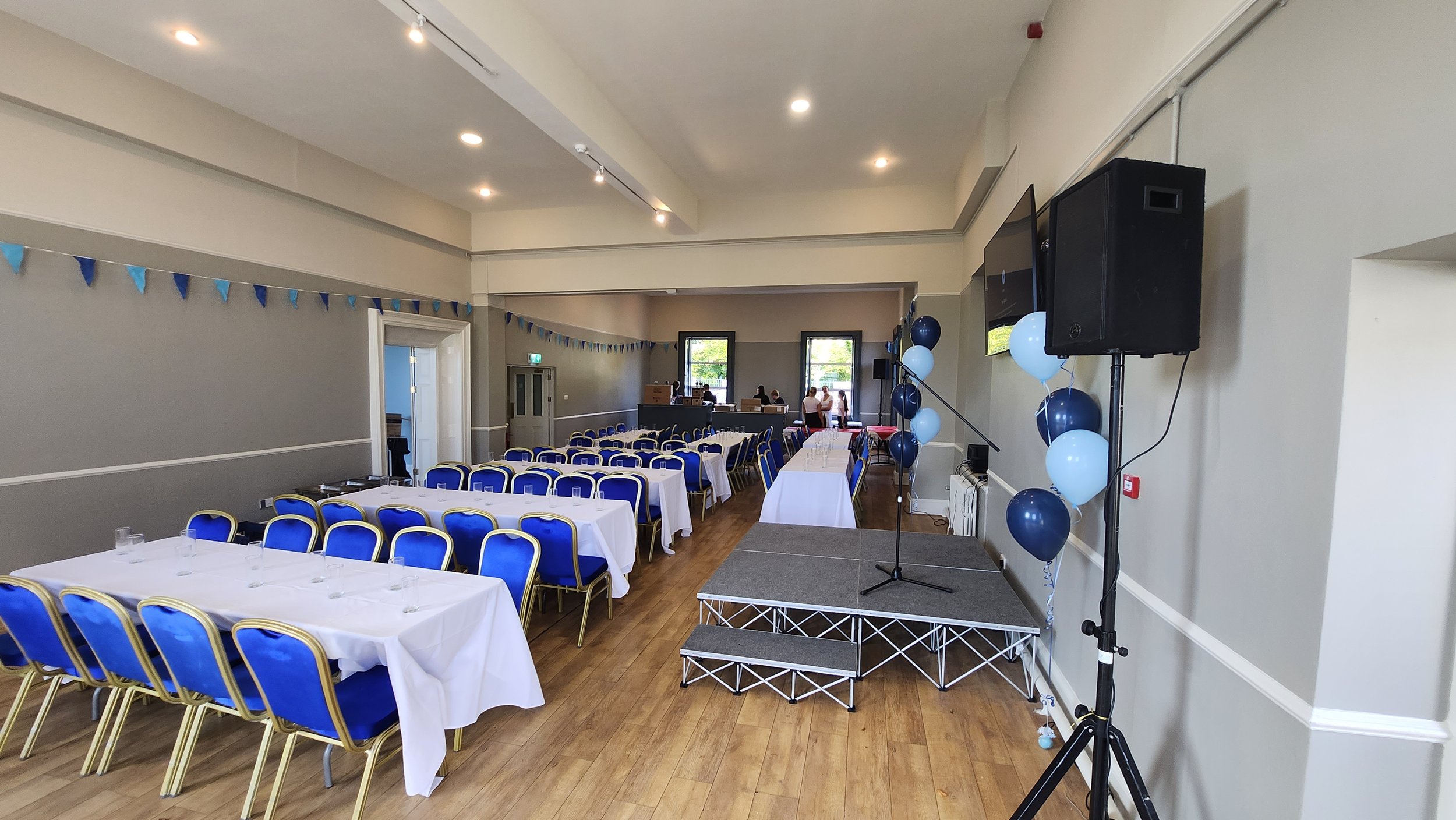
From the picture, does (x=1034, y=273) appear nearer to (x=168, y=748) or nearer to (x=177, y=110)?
(x=168, y=748)

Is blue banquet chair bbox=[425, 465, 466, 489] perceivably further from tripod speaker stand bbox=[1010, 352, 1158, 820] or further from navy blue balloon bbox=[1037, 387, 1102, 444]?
tripod speaker stand bbox=[1010, 352, 1158, 820]

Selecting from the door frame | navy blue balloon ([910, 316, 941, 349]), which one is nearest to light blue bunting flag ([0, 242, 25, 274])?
the door frame

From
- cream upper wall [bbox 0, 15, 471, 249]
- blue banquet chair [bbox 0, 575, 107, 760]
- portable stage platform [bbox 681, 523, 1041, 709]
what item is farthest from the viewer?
cream upper wall [bbox 0, 15, 471, 249]

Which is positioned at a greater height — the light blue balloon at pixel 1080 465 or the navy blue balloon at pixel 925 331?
the navy blue balloon at pixel 925 331

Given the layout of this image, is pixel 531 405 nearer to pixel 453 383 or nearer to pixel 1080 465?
pixel 453 383

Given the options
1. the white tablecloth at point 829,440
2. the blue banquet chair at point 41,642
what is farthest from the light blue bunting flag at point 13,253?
the white tablecloth at point 829,440

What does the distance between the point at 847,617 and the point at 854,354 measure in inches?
423

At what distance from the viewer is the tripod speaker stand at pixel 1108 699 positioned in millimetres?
1743

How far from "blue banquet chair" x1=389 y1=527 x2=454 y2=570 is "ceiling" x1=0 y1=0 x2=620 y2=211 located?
3.26m

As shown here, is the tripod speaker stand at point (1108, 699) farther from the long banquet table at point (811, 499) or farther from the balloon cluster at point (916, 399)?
the long banquet table at point (811, 499)

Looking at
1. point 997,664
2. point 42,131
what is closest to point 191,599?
point 42,131

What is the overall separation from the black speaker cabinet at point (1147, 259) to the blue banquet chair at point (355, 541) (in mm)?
3907

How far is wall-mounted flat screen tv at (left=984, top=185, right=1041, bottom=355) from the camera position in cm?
306

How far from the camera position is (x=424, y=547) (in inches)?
134
